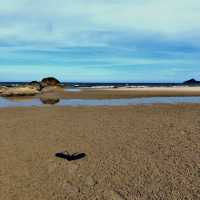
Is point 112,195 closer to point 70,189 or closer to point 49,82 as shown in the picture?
point 70,189

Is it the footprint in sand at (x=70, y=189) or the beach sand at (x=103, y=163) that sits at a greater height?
the beach sand at (x=103, y=163)

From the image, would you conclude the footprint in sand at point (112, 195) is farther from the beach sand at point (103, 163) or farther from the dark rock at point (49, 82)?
the dark rock at point (49, 82)

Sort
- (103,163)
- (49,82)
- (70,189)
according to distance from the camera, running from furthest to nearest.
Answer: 1. (49,82)
2. (103,163)
3. (70,189)

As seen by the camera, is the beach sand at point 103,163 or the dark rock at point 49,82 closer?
the beach sand at point 103,163

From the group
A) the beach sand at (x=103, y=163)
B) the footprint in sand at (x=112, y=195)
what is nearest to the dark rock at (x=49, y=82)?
the beach sand at (x=103, y=163)

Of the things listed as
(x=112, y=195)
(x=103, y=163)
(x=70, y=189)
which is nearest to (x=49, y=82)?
(x=103, y=163)

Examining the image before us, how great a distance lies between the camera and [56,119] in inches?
626

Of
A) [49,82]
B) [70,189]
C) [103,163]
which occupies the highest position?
[49,82]

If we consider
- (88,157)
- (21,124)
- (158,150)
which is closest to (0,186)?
(88,157)

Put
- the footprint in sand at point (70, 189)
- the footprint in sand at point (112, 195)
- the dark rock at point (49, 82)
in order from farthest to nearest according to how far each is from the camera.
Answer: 1. the dark rock at point (49, 82)
2. the footprint in sand at point (70, 189)
3. the footprint in sand at point (112, 195)

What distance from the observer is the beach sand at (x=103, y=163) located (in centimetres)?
637

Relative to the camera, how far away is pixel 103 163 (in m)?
8.11

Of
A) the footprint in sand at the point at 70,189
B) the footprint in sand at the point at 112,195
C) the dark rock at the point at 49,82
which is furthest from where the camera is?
the dark rock at the point at 49,82

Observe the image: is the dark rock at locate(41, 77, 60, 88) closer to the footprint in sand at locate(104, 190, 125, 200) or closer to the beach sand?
the beach sand
